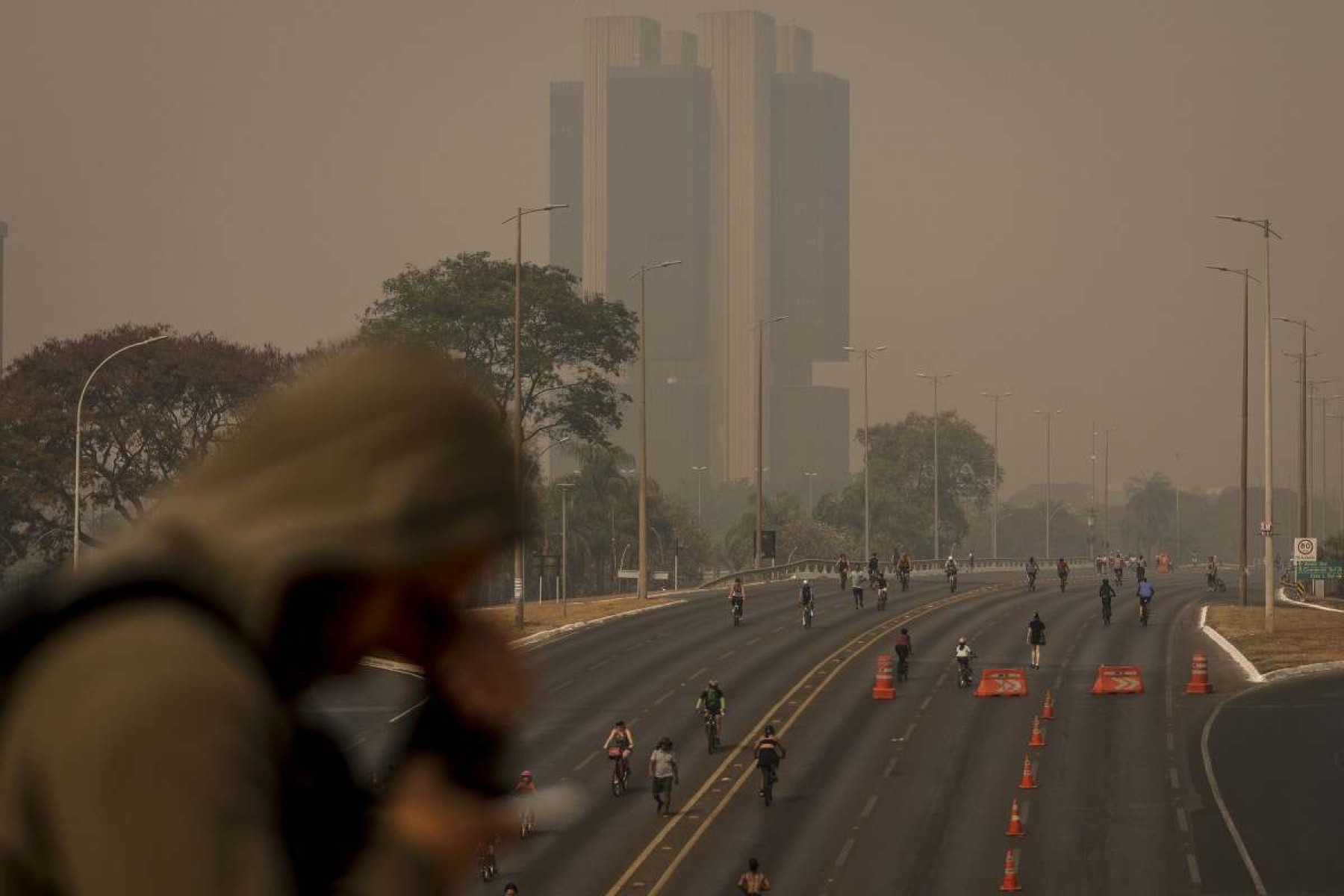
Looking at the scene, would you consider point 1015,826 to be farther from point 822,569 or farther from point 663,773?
point 822,569

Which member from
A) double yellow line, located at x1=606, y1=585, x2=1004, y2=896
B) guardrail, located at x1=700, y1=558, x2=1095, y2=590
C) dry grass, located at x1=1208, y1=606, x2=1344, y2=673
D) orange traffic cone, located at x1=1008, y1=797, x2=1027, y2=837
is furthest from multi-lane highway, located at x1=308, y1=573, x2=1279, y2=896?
guardrail, located at x1=700, y1=558, x2=1095, y2=590

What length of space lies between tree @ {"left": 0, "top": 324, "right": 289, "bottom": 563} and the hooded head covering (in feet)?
284

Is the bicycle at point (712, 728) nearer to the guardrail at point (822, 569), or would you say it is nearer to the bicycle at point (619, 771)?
the bicycle at point (619, 771)

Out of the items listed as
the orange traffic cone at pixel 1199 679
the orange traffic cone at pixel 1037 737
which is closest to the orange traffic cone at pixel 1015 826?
the orange traffic cone at pixel 1037 737

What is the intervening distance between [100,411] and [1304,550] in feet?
168

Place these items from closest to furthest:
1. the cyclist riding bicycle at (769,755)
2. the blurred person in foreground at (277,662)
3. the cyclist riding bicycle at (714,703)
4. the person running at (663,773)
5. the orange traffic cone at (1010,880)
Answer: the blurred person in foreground at (277,662)
the orange traffic cone at (1010,880)
the person running at (663,773)
the cyclist riding bicycle at (769,755)
the cyclist riding bicycle at (714,703)

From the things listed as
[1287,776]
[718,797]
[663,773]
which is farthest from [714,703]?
[1287,776]

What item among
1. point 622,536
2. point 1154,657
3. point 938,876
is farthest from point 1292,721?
point 622,536

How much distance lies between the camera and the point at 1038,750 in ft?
165

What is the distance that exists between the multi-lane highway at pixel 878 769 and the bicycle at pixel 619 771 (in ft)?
1.05

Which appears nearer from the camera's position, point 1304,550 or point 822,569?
point 1304,550

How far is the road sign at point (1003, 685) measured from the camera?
→ 59.3 metres

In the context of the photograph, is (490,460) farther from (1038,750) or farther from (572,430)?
(572,430)

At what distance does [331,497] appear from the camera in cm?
131
